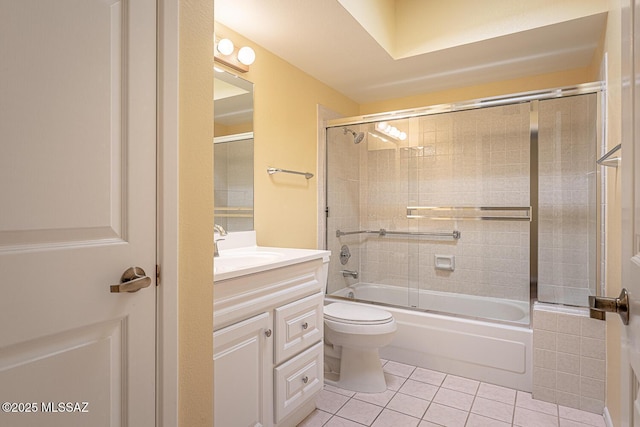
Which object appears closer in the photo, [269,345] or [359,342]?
[269,345]

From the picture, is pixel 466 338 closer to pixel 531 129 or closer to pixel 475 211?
pixel 475 211

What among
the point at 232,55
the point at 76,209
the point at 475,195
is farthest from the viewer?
the point at 475,195

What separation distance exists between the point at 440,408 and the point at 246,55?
2.35 metres

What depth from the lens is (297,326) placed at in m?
1.69

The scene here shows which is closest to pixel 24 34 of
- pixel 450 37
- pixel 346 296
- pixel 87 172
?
pixel 87 172

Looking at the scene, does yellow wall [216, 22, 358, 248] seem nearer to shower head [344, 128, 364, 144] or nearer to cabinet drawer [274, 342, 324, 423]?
shower head [344, 128, 364, 144]

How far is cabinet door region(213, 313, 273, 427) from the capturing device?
1.27 metres

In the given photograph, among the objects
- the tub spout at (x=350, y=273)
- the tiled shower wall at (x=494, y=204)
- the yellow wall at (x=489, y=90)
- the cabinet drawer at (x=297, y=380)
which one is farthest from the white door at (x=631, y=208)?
the tub spout at (x=350, y=273)

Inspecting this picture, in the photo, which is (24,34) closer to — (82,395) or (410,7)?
(82,395)

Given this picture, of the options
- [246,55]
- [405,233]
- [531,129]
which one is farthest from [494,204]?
[246,55]

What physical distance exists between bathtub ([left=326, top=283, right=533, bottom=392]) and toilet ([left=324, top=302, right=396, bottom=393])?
0.40 m

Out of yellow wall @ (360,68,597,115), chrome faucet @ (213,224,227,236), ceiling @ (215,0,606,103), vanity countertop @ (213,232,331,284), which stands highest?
ceiling @ (215,0,606,103)

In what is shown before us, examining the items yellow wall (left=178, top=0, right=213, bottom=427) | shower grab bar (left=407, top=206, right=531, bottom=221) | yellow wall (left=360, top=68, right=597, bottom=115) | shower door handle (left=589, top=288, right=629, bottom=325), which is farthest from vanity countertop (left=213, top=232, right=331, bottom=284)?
yellow wall (left=360, top=68, right=597, bottom=115)

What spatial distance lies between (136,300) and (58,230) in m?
0.25
